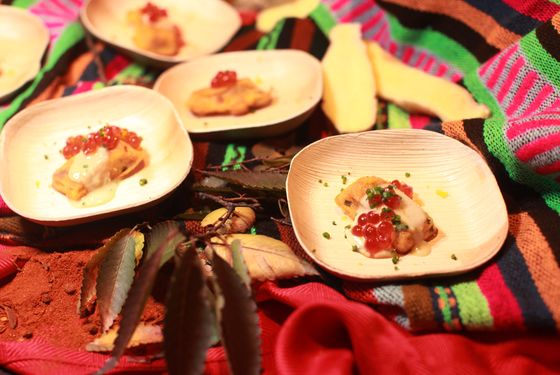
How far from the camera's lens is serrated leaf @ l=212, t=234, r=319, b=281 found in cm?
123

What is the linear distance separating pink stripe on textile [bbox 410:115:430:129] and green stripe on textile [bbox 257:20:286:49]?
2.33 feet

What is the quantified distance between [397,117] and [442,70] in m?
0.32

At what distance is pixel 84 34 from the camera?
7.16 ft

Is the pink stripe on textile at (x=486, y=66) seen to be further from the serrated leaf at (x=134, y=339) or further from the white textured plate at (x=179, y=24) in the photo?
the serrated leaf at (x=134, y=339)

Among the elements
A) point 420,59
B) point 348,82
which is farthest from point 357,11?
point 348,82

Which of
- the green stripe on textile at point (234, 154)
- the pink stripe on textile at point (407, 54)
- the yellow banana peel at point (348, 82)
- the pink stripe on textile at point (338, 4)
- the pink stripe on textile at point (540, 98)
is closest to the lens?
the pink stripe on textile at point (540, 98)

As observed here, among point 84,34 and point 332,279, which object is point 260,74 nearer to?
point 84,34

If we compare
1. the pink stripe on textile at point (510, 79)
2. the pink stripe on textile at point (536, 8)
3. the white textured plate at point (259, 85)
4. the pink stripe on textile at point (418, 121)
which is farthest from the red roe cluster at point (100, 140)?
the pink stripe on textile at point (536, 8)

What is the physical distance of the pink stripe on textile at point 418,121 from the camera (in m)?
1.85

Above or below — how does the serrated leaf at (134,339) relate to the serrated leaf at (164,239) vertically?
below

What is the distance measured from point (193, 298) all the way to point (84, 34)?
1.65 meters

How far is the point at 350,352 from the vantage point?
1.19m

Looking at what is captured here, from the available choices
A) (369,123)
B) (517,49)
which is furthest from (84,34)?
(517,49)

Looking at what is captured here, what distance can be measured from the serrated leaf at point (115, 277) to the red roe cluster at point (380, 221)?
2.07ft
